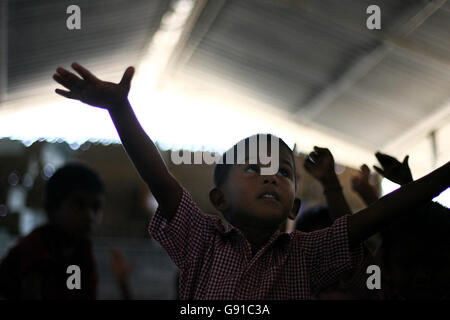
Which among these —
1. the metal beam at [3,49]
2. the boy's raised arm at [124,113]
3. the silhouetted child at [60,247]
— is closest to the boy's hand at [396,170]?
the boy's raised arm at [124,113]

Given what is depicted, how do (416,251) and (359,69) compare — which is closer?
(416,251)

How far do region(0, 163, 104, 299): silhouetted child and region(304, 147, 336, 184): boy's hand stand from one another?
3.63ft

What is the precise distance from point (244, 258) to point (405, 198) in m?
0.44

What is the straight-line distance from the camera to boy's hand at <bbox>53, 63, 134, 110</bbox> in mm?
1322

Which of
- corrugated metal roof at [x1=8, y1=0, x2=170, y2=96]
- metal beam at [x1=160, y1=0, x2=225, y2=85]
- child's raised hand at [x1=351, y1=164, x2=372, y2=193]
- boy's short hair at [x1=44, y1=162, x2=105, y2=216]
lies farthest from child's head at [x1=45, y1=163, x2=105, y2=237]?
metal beam at [x1=160, y1=0, x2=225, y2=85]

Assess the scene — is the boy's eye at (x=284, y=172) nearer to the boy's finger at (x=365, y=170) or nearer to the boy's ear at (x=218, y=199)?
the boy's ear at (x=218, y=199)

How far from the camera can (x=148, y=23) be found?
217 inches

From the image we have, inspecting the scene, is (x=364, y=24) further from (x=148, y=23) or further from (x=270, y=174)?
(x=270, y=174)

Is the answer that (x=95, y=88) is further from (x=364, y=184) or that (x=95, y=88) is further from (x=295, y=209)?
(x=364, y=184)

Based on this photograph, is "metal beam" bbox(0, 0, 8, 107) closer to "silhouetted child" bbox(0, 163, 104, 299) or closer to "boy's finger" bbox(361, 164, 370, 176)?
"silhouetted child" bbox(0, 163, 104, 299)

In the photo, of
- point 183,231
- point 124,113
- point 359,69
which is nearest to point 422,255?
point 183,231

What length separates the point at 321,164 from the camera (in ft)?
6.49

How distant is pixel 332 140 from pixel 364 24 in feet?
9.73

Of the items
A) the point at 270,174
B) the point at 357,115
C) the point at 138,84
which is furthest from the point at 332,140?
the point at 270,174
